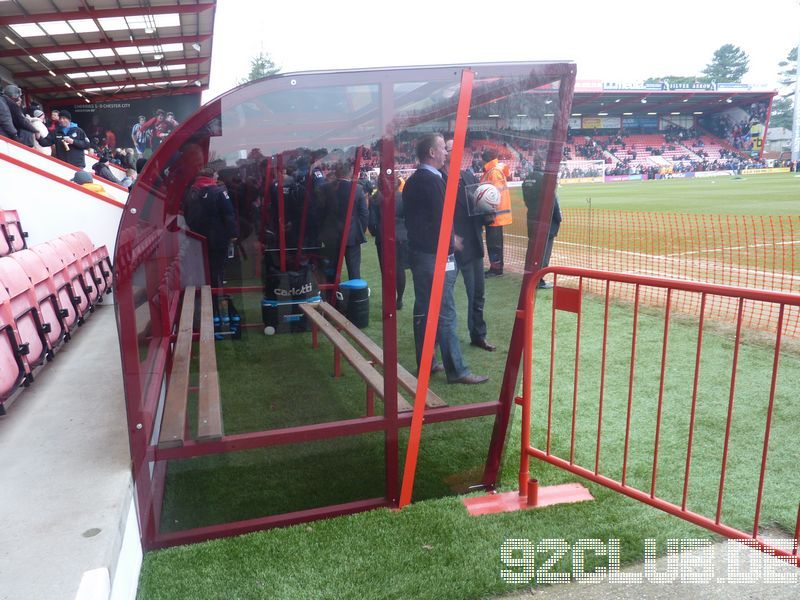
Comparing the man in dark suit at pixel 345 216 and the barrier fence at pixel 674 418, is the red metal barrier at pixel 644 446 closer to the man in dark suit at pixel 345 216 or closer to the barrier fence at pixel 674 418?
the barrier fence at pixel 674 418

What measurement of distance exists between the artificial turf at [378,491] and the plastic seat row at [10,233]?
3.73 m

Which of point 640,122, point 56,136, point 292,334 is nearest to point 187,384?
point 292,334

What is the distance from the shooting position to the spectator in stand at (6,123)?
26.7 feet

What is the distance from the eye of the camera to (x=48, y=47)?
1689 centimetres

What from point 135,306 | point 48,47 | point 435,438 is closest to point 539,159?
point 435,438

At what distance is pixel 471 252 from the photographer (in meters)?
2.94

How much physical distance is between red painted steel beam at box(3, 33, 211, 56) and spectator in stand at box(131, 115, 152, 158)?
342 centimetres

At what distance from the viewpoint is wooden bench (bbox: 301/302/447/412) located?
3039mm

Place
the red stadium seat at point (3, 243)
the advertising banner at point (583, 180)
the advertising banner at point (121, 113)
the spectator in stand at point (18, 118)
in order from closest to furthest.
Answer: the red stadium seat at point (3, 243)
the spectator in stand at point (18, 118)
the advertising banner at point (121, 113)
the advertising banner at point (583, 180)

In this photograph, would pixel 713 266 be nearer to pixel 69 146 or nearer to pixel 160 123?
pixel 69 146

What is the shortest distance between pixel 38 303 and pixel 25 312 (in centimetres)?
34

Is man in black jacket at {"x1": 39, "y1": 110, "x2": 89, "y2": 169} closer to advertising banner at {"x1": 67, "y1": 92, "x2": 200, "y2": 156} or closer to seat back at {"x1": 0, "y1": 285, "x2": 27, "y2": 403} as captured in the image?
seat back at {"x1": 0, "y1": 285, "x2": 27, "y2": 403}

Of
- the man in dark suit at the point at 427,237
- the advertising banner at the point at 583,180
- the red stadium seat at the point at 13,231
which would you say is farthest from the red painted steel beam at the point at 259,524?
the advertising banner at the point at 583,180

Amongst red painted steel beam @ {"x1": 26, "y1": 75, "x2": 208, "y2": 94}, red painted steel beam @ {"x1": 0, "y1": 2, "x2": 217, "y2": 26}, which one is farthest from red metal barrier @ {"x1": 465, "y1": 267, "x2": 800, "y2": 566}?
red painted steel beam @ {"x1": 26, "y1": 75, "x2": 208, "y2": 94}
